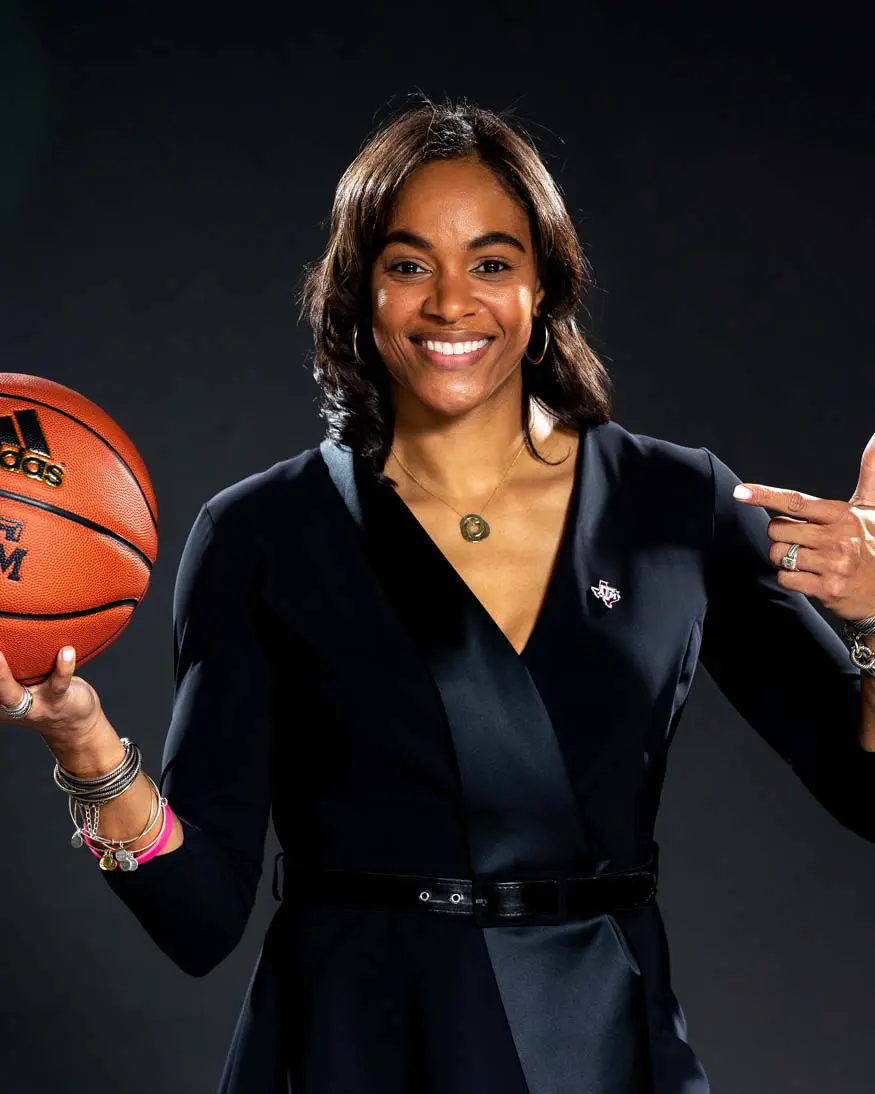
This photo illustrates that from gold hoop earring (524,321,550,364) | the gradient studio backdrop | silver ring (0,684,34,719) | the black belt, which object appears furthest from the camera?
the gradient studio backdrop

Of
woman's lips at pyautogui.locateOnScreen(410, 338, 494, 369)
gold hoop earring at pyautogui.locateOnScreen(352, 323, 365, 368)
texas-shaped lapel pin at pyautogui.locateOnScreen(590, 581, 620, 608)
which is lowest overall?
texas-shaped lapel pin at pyautogui.locateOnScreen(590, 581, 620, 608)

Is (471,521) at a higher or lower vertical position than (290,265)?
lower

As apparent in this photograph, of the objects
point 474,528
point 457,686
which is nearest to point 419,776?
point 457,686

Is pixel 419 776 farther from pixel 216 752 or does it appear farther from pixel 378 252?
pixel 378 252

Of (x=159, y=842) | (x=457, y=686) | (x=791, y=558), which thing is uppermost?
(x=791, y=558)

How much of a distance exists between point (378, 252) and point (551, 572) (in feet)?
1.38

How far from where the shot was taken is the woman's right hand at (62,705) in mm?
1571

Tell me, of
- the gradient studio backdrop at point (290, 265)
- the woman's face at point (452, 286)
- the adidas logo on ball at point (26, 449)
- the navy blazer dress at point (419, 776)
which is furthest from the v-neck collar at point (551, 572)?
the gradient studio backdrop at point (290, 265)

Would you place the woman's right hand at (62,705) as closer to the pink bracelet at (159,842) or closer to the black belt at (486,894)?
the pink bracelet at (159,842)

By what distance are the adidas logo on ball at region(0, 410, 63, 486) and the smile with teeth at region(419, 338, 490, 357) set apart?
480 millimetres

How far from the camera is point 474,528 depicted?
6.63ft

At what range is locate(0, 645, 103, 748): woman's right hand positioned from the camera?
1.57 meters

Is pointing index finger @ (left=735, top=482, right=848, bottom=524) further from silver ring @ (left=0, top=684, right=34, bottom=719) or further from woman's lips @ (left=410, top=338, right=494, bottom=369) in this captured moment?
silver ring @ (left=0, top=684, right=34, bottom=719)

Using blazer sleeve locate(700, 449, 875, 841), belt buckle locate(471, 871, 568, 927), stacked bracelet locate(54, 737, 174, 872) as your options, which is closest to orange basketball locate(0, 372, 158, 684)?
stacked bracelet locate(54, 737, 174, 872)
